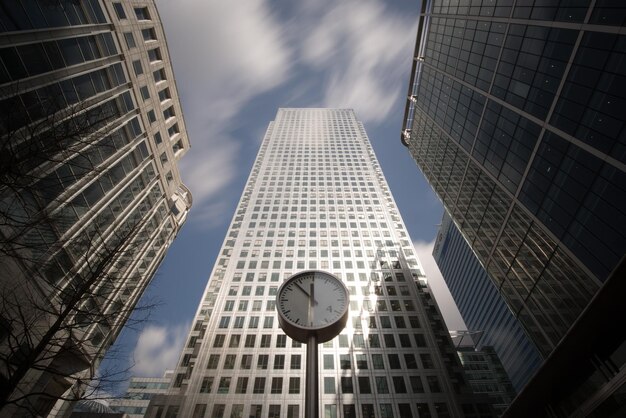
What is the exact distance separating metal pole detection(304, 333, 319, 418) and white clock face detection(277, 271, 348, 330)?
41cm

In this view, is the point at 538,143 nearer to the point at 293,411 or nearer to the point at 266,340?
the point at 293,411

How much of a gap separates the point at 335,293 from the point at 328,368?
90.7ft

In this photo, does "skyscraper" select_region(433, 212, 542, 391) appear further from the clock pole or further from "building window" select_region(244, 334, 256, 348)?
the clock pole

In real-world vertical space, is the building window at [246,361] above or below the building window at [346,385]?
above

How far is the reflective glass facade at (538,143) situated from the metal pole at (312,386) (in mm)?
25951

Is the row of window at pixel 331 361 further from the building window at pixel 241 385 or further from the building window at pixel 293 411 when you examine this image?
the building window at pixel 293 411

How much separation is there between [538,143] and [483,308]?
70.3 meters

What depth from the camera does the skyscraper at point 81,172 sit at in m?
10.0

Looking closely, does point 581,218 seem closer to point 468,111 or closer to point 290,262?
point 468,111

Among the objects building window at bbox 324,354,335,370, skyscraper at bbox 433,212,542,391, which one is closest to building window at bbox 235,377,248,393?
Answer: building window at bbox 324,354,335,370

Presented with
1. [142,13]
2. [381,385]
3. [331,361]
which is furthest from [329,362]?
[142,13]

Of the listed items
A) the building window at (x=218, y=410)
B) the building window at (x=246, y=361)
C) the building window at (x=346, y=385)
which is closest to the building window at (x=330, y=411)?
the building window at (x=346, y=385)

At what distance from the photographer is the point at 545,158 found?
26.0 metres

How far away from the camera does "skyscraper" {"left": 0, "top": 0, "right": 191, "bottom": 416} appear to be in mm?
10000
